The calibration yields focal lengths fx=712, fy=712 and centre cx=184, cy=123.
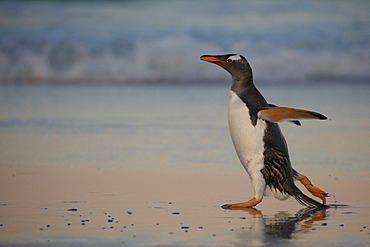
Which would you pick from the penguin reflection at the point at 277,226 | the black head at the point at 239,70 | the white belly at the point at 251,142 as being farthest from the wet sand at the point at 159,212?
the black head at the point at 239,70

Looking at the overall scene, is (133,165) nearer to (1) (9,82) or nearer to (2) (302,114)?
(2) (302,114)

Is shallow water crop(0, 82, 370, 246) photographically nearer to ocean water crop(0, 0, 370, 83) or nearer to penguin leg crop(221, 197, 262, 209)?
penguin leg crop(221, 197, 262, 209)

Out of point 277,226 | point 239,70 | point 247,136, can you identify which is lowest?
point 277,226

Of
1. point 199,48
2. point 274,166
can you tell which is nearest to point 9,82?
point 199,48

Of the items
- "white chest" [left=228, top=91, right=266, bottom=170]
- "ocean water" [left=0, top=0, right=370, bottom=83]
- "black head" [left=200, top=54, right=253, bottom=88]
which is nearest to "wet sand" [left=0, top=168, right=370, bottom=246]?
"white chest" [left=228, top=91, right=266, bottom=170]

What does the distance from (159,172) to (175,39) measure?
6736 mm

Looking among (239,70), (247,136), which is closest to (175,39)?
(239,70)

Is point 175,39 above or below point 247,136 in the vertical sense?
above

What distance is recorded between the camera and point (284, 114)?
150 inches

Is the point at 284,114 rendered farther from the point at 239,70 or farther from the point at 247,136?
the point at 239,70

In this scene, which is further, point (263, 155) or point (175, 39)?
point (175, 39)

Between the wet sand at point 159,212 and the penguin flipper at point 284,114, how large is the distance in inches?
20.5

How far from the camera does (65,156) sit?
553cm

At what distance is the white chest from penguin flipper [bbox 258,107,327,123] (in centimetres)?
13
